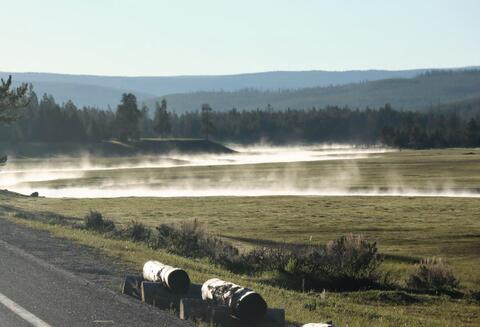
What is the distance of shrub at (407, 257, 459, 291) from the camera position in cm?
2705

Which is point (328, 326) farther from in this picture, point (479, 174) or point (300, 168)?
point (300, 168)

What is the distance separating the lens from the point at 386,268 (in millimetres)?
32062

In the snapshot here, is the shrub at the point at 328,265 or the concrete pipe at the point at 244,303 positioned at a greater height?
the concrete pipe at the point at 244,303

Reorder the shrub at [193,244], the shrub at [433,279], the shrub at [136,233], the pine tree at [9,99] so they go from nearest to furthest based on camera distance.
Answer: the shrub at [433,279] → the shrub at [193,244] → the shrub at [136,233] → the pine tree at [9,99]

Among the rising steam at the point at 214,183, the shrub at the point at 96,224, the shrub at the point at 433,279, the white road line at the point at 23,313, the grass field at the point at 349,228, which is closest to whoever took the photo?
the white road line at the point at 23,313

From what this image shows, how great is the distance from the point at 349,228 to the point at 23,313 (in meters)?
34.5

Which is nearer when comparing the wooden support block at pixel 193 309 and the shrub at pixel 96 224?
the wooden support block at pixel 193 309

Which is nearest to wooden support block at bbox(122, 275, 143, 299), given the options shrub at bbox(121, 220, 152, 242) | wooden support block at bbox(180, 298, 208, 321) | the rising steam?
wooden support block at bbox(180, 298, 208, 321)

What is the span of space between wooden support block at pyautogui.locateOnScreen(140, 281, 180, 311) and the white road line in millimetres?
2359

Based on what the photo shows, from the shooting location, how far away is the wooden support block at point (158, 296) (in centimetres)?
1496

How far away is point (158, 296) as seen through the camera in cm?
1518

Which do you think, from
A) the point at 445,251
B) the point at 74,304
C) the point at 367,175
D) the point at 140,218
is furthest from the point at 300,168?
the point at 74,304

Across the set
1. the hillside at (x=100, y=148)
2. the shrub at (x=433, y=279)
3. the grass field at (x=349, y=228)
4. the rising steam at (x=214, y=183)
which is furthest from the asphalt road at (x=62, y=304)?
the hillside at (x=100, y=148)

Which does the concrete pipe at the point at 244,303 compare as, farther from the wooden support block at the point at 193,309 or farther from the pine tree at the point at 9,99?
the pine tree at the point at 9,99
